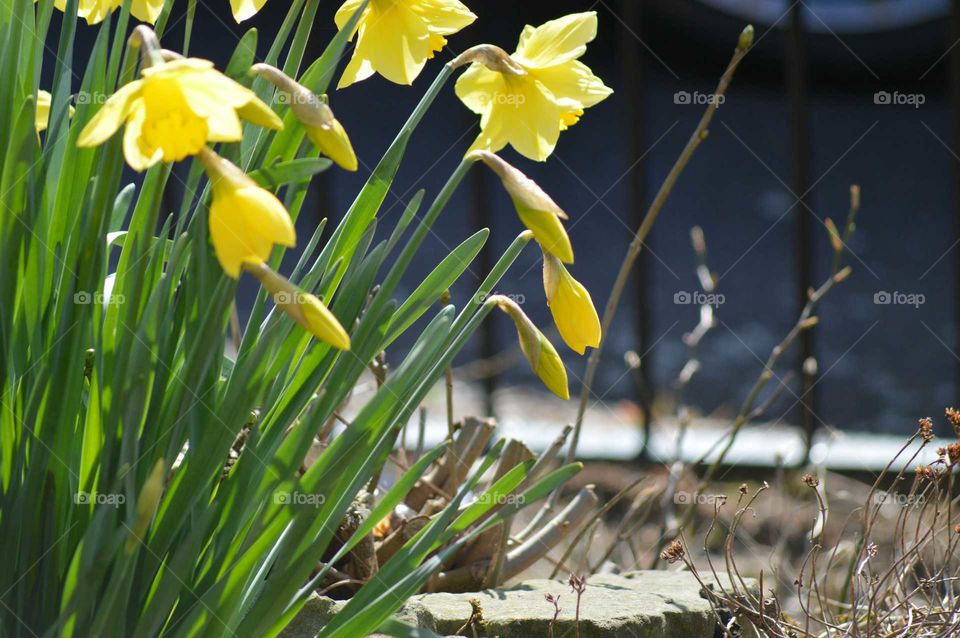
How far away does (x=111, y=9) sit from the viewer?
845mm

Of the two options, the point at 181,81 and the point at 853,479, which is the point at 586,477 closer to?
the point at 853,479

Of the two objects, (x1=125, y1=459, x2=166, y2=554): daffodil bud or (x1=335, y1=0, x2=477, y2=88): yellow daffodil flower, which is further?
(x1=335, y1=0, x2=477, y2=88): yellow daffodil flower

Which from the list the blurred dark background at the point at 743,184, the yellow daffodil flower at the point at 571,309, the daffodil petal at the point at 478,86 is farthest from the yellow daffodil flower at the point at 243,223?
the blurred dark background at the point at 743,184

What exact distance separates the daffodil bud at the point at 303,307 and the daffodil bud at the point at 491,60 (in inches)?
11.2

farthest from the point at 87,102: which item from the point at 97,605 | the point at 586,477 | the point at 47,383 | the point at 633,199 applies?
the point at 586,477

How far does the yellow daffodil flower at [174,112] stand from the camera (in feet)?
1.77

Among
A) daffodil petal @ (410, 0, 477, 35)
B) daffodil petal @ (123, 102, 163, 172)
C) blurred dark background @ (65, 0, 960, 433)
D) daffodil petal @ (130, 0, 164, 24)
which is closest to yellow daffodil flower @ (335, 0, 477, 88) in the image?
daffodil petal @ (410, 0, 477, 35)

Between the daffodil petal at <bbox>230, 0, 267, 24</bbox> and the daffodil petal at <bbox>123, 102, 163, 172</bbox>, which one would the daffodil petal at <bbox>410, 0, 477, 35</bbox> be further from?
the daffodil petal at <bbox>123, 102, 163, 172</bbox>

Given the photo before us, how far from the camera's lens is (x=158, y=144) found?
21.9 inches

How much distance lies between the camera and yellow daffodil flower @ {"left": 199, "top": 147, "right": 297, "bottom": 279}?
21.1 inches

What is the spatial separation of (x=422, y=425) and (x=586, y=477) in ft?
4.68

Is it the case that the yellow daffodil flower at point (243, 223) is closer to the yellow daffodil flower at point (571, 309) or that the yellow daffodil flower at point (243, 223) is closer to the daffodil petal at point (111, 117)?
the daffodil petal at point (111, 117)

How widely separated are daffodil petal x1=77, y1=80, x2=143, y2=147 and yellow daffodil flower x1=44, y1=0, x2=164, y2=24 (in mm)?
322

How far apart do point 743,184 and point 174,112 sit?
2.78 m
